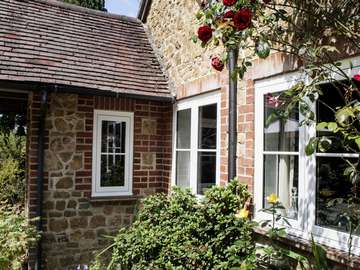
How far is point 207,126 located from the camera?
19.6 feet

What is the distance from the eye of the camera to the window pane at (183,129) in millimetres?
6598

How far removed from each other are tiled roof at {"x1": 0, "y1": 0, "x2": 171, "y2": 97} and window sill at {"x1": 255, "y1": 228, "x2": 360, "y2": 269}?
3419mm

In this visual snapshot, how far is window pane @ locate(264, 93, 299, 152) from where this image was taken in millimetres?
4121

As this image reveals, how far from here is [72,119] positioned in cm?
642

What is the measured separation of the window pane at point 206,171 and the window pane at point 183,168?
42 centimetres

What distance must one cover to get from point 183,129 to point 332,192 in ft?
11.8

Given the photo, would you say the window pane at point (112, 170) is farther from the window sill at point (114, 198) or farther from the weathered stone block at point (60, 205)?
the weathered stone block at point (60, 205)

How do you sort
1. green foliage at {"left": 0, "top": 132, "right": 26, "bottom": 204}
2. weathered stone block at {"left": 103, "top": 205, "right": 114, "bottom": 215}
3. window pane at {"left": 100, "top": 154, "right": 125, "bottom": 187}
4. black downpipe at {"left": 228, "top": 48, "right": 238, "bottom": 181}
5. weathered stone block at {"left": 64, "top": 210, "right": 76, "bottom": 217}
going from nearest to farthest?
black downpipe at {"left": 228, "top": 48, "right": 238, "bottom": 181} < weathered stone block at {"left": 64, "top": 210, "right": 76, "bottom": 217} < weathered stone block at {"left": 103, "top": 205, "right": 114, "bottom": 215} < window pane at {"left": 100, "top": 154, "right": 125, "bottom": 187} < green foliage at {"left": 0, "top": 132, "right": 26, "bottom": 204}

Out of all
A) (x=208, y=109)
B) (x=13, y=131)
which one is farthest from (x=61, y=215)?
(x=13, y=131)

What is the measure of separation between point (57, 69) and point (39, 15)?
198cm

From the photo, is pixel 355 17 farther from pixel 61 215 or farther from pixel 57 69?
pixel 61 215

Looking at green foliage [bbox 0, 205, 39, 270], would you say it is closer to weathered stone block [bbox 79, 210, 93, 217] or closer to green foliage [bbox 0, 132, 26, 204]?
weathered stone block [bbox 79, 210, 93, 217]

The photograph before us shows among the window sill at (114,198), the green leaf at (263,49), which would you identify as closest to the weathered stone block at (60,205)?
the window sill at (114,198)

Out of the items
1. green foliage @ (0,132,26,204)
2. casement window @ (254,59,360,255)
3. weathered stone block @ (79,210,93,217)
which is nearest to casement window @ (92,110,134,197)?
weathered stone block @ (79,210,93,217)
